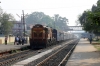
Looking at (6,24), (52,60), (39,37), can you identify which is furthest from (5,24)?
(52,60)

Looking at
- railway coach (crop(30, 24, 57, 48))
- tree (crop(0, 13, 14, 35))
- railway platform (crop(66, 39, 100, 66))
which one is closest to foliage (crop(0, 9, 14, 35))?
tree (crop(0, 13, 14, 35))

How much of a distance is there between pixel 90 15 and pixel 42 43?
18113 millimetres

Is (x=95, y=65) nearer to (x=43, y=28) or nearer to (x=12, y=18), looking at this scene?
(x=43, y=28)

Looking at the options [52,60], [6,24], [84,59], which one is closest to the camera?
[52,60]

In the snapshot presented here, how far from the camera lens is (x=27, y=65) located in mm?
18672

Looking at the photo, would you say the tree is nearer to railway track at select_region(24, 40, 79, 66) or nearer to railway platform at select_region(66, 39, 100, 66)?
railway platform at select_region(66, 39, 100, 66)

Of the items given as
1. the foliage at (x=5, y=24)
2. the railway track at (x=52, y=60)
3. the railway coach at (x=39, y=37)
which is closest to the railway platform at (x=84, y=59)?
the railway track at (x=52, y=60)

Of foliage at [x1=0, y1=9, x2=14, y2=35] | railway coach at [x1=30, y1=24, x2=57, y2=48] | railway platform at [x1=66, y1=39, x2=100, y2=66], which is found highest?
foliage at [x1=0, y1=9, x2=14, y2=35]

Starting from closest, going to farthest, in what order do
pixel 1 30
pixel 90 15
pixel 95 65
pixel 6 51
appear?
pixel 95 65 → pixel 90 15 → pixel 6 51 → pixel 1 30

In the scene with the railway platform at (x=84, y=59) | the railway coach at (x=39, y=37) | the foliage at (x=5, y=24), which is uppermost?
the foliage at (x=5, y=24)

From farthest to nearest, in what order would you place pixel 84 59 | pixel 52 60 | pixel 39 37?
pixel 39 37 < pixel 84 59 < pixel 52 60

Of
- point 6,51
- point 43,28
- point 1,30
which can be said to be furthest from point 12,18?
point 6,51

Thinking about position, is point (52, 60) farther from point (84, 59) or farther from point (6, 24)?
point (6, 24)

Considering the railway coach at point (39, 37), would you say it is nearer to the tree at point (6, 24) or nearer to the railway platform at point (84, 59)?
the railway platform at point (84, 59)
